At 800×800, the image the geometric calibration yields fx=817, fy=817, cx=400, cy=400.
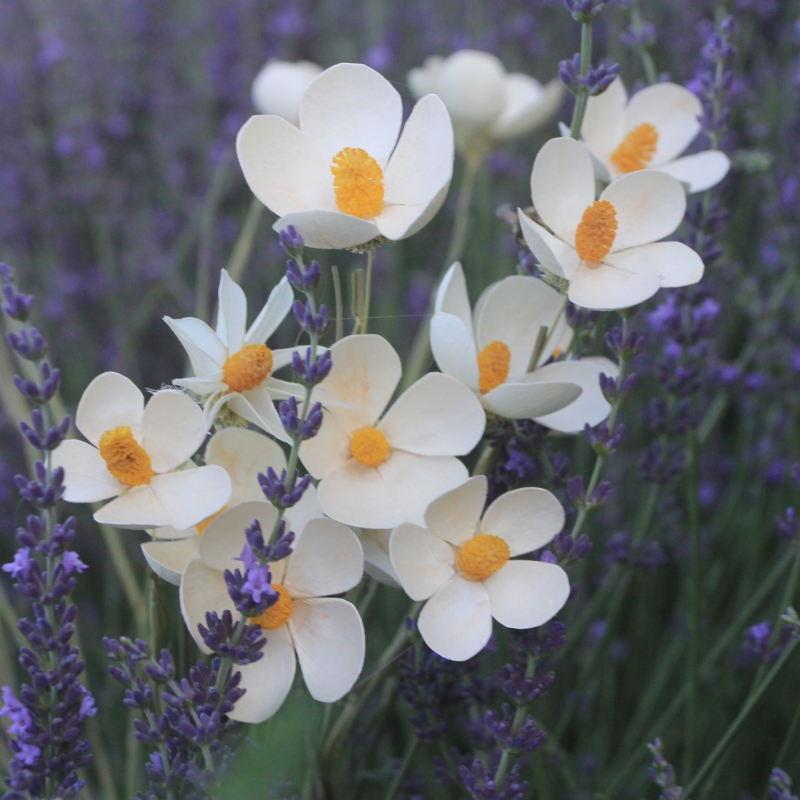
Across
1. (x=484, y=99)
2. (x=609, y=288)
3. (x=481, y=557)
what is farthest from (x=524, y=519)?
(x=484, y=99)

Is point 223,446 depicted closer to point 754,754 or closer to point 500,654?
point 500,654

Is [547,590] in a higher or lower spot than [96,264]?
higher

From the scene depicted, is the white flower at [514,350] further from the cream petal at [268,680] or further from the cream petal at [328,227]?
the cream petal at [268,680]

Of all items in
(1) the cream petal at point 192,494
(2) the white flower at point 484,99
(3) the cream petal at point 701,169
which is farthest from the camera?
(2) the white flower at point 484,99

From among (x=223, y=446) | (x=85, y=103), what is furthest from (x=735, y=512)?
(x=85, y=103)

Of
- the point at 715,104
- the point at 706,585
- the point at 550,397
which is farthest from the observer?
the point at 706,585

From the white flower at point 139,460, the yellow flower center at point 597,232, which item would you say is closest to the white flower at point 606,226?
the yellow flower center at point 597,232

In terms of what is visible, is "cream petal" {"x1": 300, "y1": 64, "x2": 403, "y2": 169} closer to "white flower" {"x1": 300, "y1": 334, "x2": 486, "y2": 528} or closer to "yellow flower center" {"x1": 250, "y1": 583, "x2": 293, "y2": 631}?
"white flower" {"x1": 300, "y1": 334, "x2": 486, "y2": 528}
